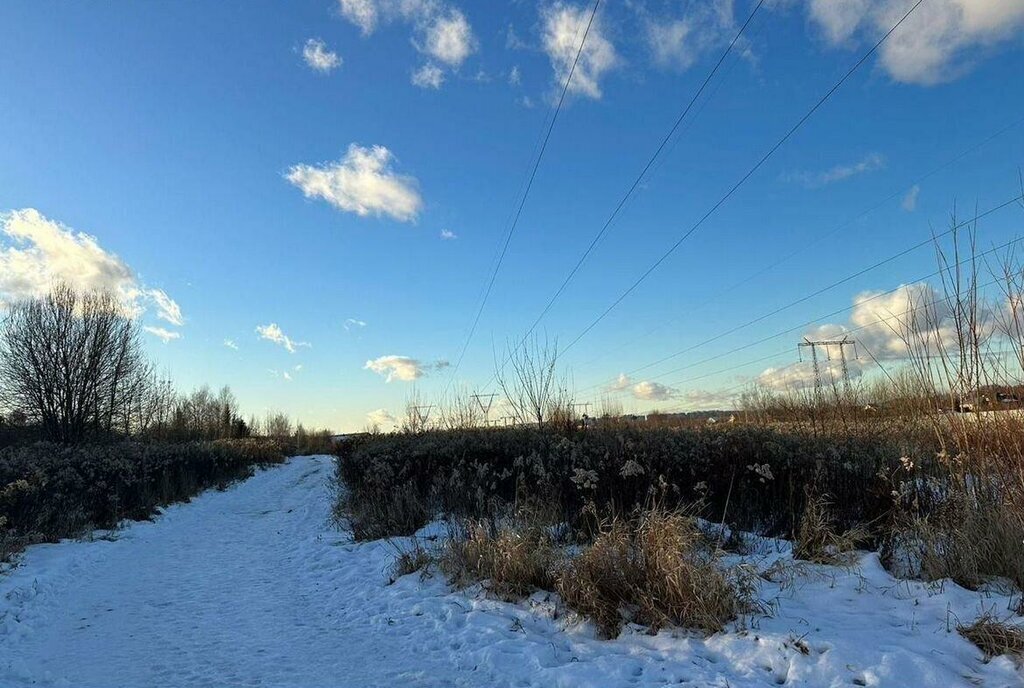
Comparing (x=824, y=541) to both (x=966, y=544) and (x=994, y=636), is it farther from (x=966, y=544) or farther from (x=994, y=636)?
(x=994, y=636)

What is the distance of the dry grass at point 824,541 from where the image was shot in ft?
18.8

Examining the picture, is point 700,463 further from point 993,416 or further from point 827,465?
point 993,416

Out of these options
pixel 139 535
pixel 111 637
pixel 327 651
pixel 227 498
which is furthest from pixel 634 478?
pixel 227 498

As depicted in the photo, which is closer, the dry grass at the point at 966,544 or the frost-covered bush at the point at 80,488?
the dry grass at the point at 966,544

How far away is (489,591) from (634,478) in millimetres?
2945

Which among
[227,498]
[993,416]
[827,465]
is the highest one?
[993,416]

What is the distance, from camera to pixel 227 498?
19.6 metres

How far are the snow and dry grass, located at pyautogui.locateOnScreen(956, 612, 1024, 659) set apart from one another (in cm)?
9

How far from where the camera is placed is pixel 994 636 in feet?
12.6

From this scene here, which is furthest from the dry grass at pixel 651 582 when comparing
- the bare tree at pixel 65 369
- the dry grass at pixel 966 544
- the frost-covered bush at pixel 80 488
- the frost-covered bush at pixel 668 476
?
the bare tree at pixel 65 369

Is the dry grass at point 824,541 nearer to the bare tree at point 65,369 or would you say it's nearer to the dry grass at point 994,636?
the dry grass at point 994,636

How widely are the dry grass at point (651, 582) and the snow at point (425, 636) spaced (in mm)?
152

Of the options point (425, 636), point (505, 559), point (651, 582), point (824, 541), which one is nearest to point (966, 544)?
point (824, 541)

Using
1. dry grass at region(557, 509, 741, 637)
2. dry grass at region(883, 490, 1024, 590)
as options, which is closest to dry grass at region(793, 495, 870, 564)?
dry grass at region(883, 490, 1024, 590)
